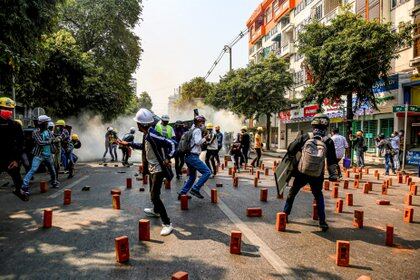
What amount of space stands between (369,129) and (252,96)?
36.0ft

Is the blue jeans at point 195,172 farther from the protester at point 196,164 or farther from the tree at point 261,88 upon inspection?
the tree at point 261,88

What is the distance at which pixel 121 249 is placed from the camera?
4.34 meters

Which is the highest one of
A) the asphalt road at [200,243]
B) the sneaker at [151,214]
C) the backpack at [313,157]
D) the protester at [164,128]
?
the protester at [164,128]

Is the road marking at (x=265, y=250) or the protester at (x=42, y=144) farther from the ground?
the protester at (x=42, y=144)

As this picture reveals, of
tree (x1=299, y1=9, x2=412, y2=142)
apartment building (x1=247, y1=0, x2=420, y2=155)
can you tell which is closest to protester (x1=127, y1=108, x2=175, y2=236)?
apartment building (x1=247, y1=0, x2=420, y2=155)

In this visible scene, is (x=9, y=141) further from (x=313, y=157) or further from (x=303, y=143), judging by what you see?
(x=313, y=157)

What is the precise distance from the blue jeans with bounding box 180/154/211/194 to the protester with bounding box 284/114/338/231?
8.75 ft

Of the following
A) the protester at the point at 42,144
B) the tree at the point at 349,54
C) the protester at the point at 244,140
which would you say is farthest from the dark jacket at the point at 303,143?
the tree at the point at 349,54

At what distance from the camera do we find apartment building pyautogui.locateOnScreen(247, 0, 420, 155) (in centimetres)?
2242

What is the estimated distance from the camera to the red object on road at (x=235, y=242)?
15.3 feet

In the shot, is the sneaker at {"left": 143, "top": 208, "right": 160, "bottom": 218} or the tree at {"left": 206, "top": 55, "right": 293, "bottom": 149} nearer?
the sneaker at {"left": 143, "top": 208, "right": 160, "bottom": 218}

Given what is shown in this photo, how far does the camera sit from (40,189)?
9906 millimetres

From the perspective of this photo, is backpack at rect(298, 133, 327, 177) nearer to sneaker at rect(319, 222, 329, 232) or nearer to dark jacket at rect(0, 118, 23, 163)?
sneaker at rect(319, 222, 329, 232)

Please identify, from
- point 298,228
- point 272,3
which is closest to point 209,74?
point 272,3
